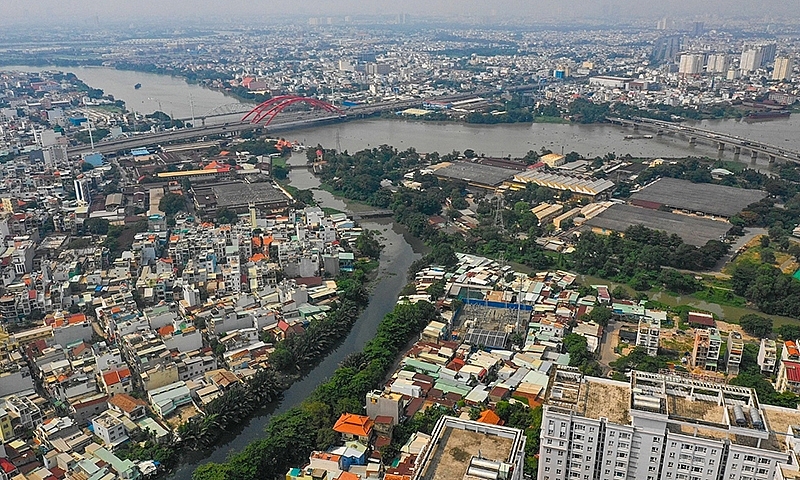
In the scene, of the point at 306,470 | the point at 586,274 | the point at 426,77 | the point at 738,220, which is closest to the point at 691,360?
the point at 586,274

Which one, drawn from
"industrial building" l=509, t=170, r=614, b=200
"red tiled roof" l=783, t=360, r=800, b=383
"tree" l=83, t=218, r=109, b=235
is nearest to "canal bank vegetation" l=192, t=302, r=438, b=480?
"red tiled roof" l=783, t=360, r=800, b=383

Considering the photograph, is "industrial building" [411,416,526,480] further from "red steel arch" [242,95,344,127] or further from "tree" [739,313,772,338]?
"red steel arch" [242,95,344,127]

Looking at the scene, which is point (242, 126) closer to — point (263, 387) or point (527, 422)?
point (263, 387)

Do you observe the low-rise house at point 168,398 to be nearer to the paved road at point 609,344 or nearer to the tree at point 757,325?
the paved road at point 609,344

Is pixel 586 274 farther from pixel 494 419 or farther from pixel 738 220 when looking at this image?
pixel 494 419

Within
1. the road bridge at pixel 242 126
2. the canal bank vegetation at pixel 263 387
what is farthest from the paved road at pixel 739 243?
the road bridge at pixel 242 126

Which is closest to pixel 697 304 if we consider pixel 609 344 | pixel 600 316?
pixel 600 316
